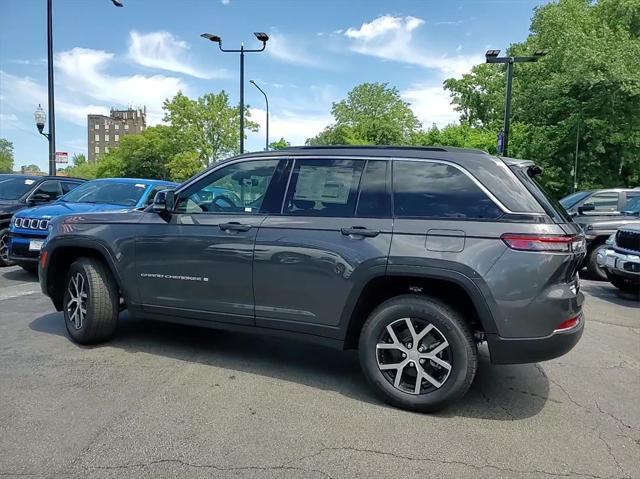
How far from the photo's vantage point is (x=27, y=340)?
4957 mm

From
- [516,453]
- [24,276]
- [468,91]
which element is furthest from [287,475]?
[468,91]

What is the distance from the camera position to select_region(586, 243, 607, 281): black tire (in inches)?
389

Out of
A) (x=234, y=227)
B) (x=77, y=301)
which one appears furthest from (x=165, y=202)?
(x=77, y=301)

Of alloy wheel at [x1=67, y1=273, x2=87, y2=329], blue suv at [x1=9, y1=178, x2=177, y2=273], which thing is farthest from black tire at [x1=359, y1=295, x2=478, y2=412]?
blue suv at [x1=9, y1=178, x2=177, y2=273]

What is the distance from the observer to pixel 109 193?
28.5 ft

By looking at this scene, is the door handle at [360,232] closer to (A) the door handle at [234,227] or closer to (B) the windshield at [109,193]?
(A) the door handle at [234,227]

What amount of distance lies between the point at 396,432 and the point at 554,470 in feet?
3.08

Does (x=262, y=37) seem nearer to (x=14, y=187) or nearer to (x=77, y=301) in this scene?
(x=14, y=187)

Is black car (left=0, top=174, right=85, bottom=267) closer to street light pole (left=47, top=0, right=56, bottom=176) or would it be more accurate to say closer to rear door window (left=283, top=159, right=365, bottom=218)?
street light pole (left=47, top=0, right=56, bottom=176)

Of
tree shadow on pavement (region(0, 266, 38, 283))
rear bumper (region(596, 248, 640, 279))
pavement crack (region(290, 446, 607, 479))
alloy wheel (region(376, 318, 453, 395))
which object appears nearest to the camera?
pavement crack (region(290, 446, 607, 479))

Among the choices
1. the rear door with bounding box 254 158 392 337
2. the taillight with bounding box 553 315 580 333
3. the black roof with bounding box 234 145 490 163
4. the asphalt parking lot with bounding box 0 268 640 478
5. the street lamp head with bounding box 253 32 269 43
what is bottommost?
the asphalt parking lot with bounding box 0 268 640 478

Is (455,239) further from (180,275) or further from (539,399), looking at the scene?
(180,275)

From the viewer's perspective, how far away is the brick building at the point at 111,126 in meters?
149

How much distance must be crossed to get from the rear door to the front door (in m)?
0.18
